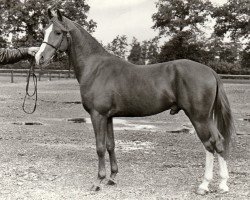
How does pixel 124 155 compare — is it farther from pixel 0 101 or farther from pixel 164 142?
pixel 0 101

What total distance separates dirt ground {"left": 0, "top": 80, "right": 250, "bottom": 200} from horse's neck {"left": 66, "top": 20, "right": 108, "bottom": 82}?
1690 millimetres

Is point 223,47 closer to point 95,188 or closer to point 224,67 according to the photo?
point 224,67

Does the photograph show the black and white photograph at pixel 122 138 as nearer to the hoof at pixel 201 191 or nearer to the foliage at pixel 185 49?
the hoof at pixel 201 191

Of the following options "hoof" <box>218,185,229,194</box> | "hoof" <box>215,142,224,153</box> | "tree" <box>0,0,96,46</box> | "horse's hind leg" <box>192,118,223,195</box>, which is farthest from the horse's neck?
"tree" <box>0,0,96,46</box>

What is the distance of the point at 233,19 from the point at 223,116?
4266 centimetres

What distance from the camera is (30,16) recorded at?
151 feet

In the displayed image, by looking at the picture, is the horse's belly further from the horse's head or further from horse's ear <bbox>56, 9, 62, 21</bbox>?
horse's ear <bbox>56, 9, 62, 21</bbox>

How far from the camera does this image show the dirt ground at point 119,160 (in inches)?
242

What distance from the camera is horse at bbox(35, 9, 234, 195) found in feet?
19.6

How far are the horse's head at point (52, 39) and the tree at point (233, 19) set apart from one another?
39.5 meters

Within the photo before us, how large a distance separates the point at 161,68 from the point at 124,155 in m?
2.79

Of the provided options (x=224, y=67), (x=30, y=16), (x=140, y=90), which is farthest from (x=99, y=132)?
(x=224, y=67)

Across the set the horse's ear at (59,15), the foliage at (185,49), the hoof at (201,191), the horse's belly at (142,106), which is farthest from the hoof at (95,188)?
the foliage at (185,49)

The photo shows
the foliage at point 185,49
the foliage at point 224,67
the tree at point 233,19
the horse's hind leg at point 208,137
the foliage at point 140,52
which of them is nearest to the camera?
the horse's hind leg at point 208,137
